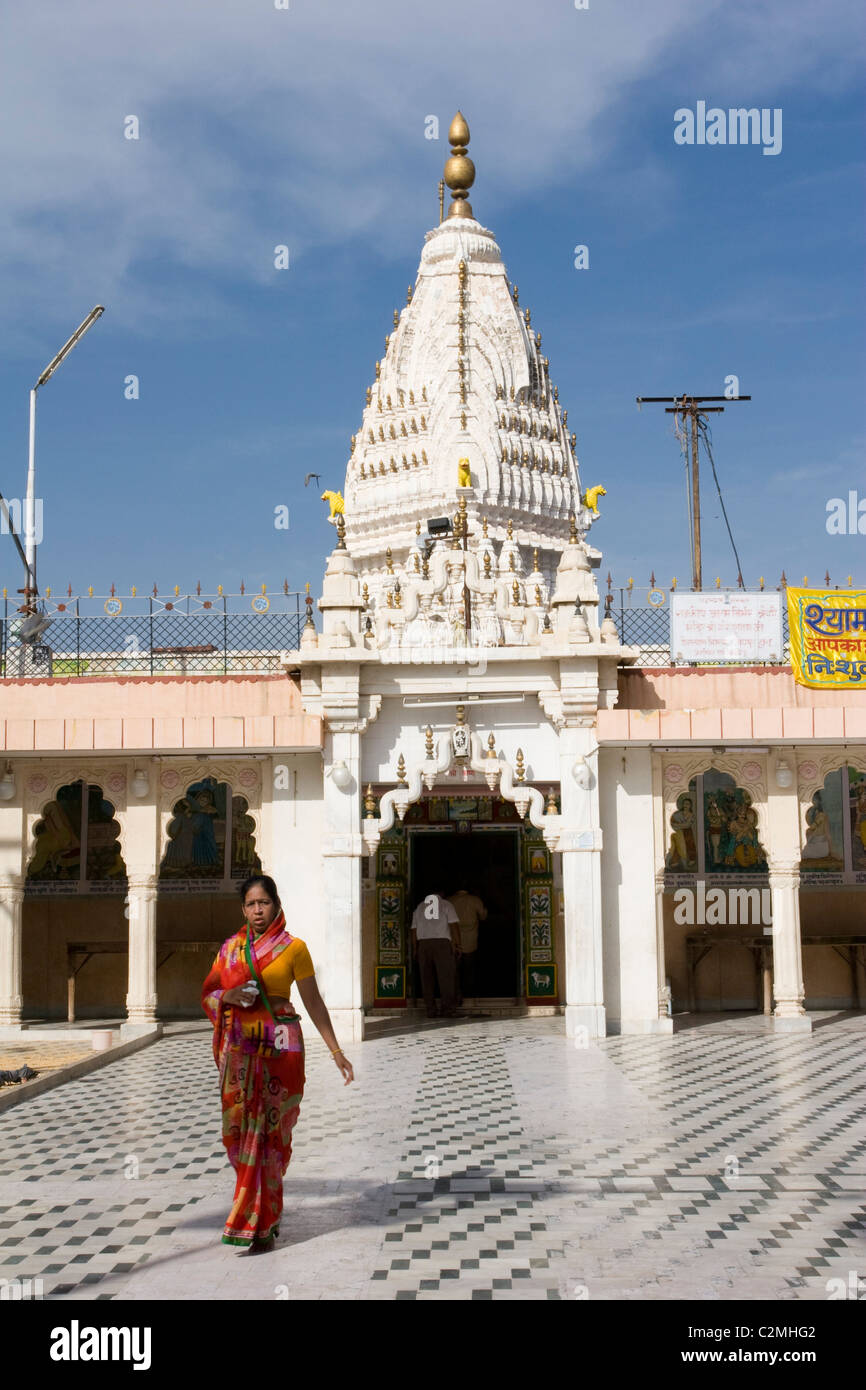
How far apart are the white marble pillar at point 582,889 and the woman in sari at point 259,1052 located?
7.07m

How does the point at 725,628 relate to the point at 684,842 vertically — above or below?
above

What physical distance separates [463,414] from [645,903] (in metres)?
14.4

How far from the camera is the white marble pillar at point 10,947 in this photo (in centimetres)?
1285

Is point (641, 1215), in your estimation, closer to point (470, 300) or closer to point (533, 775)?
point (533, 775)

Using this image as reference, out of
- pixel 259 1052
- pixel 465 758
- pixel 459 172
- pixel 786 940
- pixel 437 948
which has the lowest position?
pixel 437 948

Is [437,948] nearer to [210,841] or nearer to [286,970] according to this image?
[210,841]

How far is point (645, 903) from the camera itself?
1292cm

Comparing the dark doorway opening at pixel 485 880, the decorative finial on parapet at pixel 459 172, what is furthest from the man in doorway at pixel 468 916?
the decorative finial on parapet at pixel 459 172

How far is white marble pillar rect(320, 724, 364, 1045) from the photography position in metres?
12.5

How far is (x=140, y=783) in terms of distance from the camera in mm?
13023

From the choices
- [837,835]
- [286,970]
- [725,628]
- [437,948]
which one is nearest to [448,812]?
[437,948]

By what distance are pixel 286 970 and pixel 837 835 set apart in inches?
413
